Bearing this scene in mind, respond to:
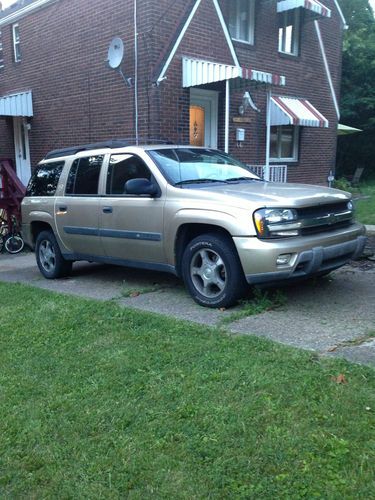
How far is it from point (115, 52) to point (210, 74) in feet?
6.29

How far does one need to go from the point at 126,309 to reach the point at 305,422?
2757 millimetres

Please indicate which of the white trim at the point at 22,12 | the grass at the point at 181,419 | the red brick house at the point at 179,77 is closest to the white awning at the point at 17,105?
the red brick house at the point at 179,77

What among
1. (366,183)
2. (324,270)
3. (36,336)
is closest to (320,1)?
(366,183)

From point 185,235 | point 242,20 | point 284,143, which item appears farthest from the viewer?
point 284,143

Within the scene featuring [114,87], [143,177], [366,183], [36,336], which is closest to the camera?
[36,336]

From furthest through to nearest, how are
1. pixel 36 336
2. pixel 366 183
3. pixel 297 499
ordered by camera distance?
1. pixel 366 183
2. pixel 36 336
3. pixel 297 499

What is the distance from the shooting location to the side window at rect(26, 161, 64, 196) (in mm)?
7463

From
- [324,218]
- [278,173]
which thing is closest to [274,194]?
[324,218]

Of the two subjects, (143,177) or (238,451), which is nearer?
(238,451)

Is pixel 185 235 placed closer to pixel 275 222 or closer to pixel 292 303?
pixel 275 222

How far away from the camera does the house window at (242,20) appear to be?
494 inches

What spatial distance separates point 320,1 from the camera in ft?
48.9

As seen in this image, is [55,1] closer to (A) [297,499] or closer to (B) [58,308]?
(B) [58,308]

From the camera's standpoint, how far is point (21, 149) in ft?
49.1
